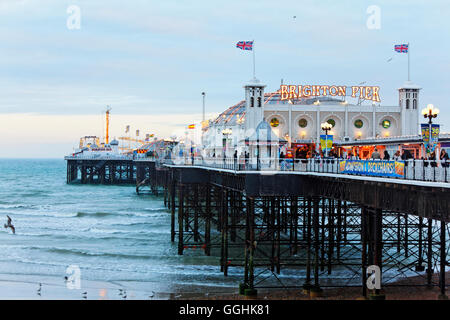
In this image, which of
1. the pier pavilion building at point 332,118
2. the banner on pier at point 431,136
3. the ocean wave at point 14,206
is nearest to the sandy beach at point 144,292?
the banner on pier at point 431,136

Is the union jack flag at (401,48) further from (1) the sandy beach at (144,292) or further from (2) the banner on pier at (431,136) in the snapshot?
(2) the banner on pier at (431,136)

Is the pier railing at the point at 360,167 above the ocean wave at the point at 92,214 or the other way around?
above

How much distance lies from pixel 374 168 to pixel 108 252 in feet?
79.6

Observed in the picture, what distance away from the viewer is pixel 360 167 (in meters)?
25.0

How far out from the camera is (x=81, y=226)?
59656 millimetres

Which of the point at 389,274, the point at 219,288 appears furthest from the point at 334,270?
the point at 219,288

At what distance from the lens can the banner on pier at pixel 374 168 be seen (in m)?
22.4

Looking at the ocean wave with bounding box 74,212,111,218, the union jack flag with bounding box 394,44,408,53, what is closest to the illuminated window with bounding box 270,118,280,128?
the union jack flag with bounding box 394,44,408,53

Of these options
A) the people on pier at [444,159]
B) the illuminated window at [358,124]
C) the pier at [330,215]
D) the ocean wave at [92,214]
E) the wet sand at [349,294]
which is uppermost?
the illuminated window at [358,124]

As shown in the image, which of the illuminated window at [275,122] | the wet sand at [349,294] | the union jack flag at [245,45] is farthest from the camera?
the illuminated window at [275,122]

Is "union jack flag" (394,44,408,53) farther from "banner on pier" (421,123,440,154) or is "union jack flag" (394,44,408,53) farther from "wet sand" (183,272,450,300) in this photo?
"banner on pier" (421,123,440,154)

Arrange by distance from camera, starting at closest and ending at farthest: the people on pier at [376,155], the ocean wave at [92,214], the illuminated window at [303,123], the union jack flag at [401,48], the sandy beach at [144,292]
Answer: the people on pier at [376,155], the sandy beach at [144,292], the union jack flag at [401,48], the illuminated window at [303,123], the ocean wave at [92,214]

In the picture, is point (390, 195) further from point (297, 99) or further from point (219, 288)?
point (297, 99)
